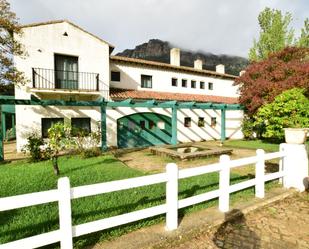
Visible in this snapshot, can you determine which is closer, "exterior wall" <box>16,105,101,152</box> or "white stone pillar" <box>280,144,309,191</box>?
"white stone pillar" <box>280,144,309,191</box>

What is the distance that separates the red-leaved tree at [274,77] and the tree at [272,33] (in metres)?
4.81

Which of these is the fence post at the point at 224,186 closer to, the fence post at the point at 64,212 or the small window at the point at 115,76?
the fence post at the point at 64,212

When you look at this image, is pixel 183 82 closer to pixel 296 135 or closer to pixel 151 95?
pixel 151 95

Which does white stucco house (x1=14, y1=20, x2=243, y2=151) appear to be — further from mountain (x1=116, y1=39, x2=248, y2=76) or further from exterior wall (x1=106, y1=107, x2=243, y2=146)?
mountain (x1=116, y1=39, x2=248, y2=76)

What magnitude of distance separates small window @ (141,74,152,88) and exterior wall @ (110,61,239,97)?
0.27 meters

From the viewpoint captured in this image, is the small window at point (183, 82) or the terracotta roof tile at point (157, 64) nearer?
the terracotta roof tile at point (157, 64)

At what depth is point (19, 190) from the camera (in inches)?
223

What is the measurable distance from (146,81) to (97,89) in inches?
209

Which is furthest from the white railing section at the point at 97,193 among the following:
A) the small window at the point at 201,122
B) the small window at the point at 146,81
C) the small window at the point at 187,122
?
the small window at the point at 201,122

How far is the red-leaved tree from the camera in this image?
15359 millimetres

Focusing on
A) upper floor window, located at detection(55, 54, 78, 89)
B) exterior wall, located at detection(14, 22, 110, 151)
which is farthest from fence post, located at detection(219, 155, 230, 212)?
upper floor window, located at detection(55, 54, 78, 89)

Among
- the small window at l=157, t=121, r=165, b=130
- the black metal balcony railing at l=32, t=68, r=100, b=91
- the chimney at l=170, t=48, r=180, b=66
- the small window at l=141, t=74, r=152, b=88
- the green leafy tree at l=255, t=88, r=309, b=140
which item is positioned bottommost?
the small window at l=157, t=121, r=165, b=130

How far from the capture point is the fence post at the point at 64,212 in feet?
A: 8.96

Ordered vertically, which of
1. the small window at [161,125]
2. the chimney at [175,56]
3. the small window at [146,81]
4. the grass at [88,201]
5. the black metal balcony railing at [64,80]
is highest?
the chimney at [175,56]
